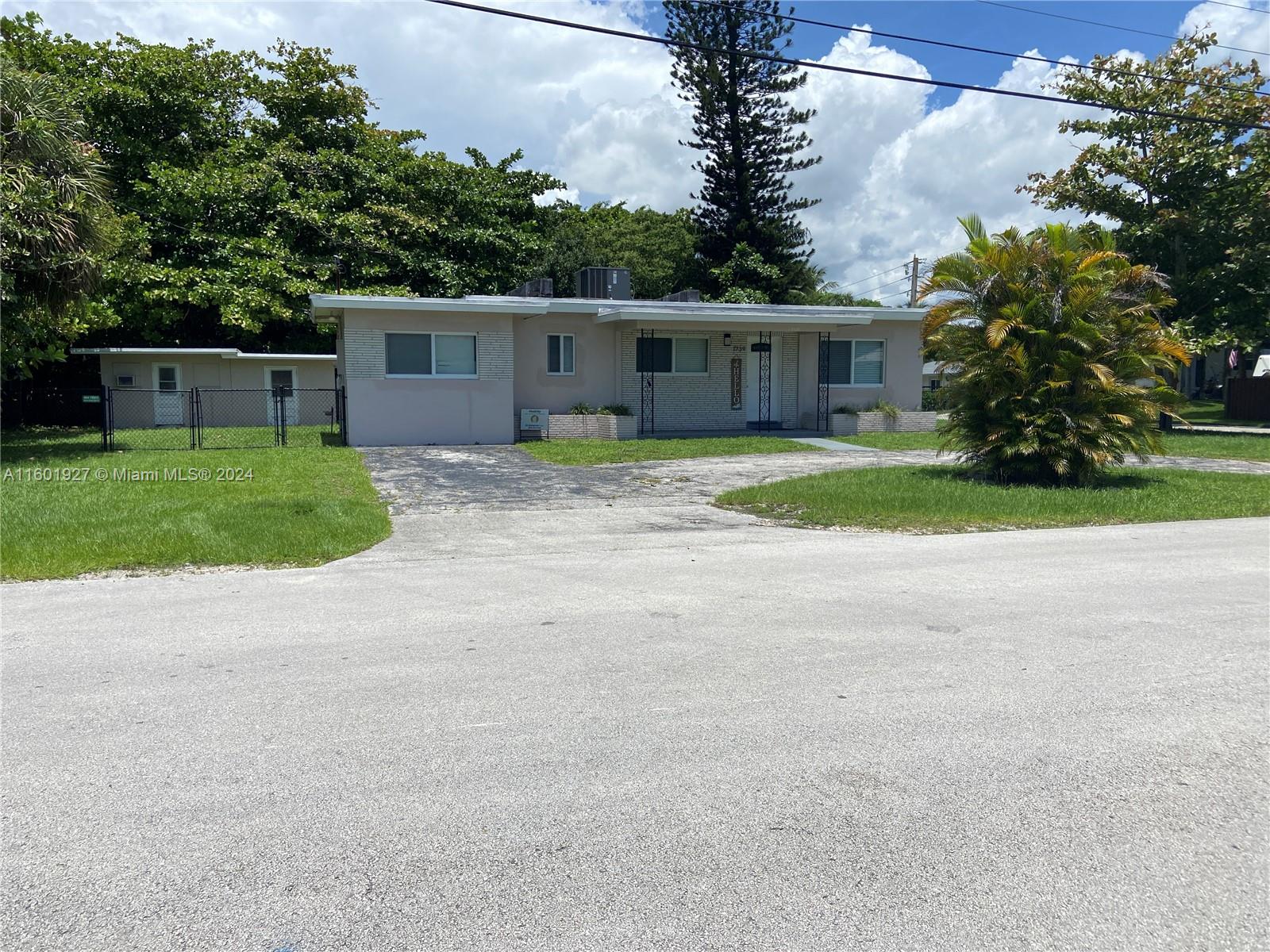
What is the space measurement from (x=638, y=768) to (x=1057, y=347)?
1177 centimetres

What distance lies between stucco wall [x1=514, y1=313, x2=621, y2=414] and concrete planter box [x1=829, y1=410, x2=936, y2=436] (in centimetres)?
572

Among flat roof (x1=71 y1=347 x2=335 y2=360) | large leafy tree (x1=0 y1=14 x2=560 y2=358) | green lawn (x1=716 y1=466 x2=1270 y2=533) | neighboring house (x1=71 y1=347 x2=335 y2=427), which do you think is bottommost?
green lawn (x1=716 y1=466 x2=1270 y2=533)

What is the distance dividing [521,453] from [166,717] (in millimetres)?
14689

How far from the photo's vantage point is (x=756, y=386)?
2506cm

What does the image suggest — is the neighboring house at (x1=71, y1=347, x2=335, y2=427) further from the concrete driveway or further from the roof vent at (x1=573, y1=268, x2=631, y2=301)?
the concrete driveway

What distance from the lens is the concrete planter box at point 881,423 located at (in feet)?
78.8

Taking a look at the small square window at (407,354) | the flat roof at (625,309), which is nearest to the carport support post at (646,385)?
the flat roof at (625,309)

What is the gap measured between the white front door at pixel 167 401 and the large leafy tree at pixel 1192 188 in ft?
90.9

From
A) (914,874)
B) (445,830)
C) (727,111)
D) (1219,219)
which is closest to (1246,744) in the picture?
(914,874)

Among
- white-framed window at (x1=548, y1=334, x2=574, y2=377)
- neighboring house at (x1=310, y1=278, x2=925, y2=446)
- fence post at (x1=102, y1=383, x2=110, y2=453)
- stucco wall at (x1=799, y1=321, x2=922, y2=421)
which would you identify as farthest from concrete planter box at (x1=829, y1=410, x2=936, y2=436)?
fence post at (x1=102, y1=383, x2=110, y2=453)

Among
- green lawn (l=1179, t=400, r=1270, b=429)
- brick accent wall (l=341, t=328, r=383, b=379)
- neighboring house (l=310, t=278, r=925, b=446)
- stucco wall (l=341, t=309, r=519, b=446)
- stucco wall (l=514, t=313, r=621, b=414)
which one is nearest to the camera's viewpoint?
brick accent wall (l=341, t=328, r=383, b=379)

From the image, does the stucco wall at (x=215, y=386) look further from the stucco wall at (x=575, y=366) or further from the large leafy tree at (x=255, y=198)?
the stucco wall at (x=575, y=366)

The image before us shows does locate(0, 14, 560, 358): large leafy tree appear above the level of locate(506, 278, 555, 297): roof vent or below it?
above

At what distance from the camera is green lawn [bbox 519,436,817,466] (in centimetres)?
1831
